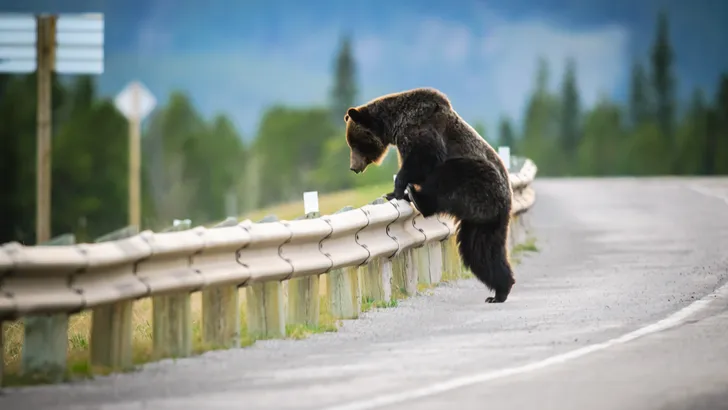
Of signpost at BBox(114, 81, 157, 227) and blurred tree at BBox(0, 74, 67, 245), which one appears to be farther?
blurred tree at BBox(0, 74, 67, 245)

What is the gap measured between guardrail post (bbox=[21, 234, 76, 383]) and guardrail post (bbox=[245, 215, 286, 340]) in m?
2.17

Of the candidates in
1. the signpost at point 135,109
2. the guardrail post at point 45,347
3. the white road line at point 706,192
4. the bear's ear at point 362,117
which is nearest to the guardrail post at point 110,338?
the guardrail post at point 45,347

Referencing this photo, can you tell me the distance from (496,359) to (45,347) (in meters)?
2.78

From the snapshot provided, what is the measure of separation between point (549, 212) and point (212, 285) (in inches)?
635

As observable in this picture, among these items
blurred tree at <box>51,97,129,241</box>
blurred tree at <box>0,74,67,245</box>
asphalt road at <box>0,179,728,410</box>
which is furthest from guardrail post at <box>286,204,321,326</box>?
blurred tree at <box>51,97,129,241</box>

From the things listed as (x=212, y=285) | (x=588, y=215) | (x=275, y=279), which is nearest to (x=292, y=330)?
(x=275, y=279)

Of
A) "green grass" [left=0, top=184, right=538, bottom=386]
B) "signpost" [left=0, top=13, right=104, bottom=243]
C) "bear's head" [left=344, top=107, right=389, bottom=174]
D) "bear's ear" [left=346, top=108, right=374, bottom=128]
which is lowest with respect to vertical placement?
"green grass" [left=0, top=184, right=538, bottom=386]

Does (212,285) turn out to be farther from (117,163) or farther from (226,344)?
(117,163)

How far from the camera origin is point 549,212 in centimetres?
2598

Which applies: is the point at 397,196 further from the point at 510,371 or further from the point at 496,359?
the point at 510,371

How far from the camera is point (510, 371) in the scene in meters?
9.31

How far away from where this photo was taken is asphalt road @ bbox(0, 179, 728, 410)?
851 cm

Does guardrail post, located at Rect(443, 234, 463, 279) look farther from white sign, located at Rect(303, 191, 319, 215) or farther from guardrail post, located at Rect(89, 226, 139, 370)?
guardrail post, located at Rect(89, 226, 139, 370)

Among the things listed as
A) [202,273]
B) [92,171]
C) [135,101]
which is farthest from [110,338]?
[92,171]
